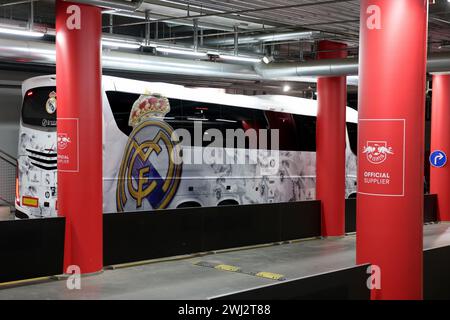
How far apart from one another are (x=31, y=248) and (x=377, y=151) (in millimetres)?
4655

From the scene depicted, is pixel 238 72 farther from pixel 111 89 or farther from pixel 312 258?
pixel 312 258

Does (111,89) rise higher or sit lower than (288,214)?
higher

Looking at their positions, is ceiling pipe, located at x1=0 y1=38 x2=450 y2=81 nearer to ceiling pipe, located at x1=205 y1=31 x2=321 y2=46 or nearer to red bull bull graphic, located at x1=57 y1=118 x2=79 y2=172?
ceiling pipe, located at x1=205 y1=31 x2=321 y2=46

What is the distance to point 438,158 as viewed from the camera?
16.3 metres

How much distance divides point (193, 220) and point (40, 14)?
662cm

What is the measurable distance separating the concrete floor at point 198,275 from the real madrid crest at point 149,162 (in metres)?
1.59

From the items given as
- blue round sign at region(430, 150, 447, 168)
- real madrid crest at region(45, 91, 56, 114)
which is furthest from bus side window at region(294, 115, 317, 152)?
real madrid crest at region(45, 91, 56, 114)

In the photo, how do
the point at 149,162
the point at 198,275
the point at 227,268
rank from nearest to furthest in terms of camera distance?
the point at 198,275 < the point at 227,268 < the point at 149,162

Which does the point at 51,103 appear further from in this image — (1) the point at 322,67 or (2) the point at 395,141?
(2) the point at 395,141

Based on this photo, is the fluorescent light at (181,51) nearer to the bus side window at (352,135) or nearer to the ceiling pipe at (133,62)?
the ceiling pipe at (133,62)

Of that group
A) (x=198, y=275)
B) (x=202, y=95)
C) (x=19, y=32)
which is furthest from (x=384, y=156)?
(x=202, y=95)

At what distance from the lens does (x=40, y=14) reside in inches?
559

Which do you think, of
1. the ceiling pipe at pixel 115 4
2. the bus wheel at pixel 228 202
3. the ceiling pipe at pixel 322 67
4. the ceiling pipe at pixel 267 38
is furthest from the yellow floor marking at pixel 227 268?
the ceiling pipe at pixel 267 38

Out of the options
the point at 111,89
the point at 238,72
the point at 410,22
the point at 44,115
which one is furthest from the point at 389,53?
the point at 238,72
